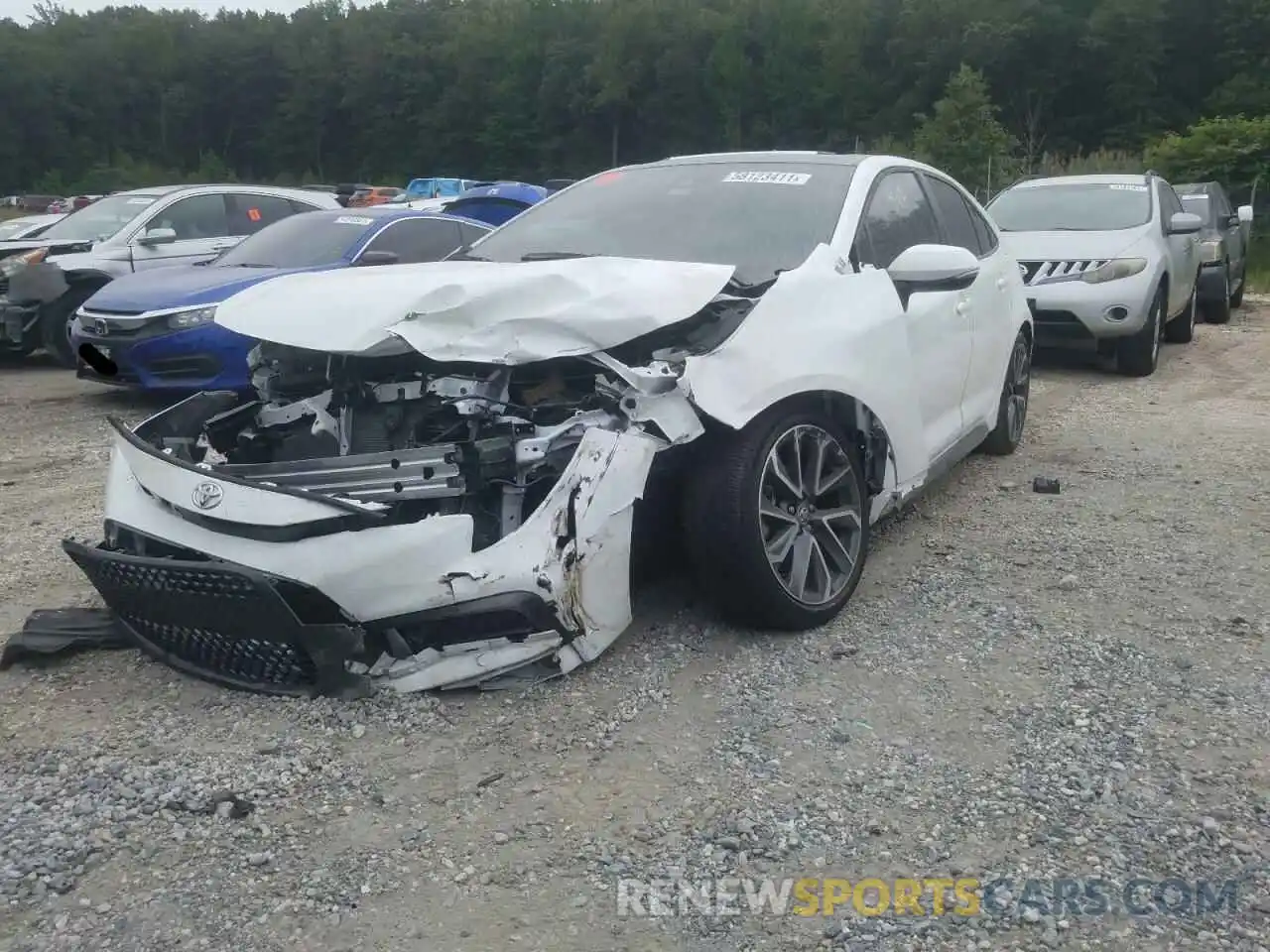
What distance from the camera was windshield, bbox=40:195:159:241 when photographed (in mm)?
10094

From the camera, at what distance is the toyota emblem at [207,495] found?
10.3ft

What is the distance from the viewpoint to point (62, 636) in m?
3.58

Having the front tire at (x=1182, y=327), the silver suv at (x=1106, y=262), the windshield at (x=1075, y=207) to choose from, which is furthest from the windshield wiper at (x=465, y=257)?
the front tire at (x=1182, y=327)

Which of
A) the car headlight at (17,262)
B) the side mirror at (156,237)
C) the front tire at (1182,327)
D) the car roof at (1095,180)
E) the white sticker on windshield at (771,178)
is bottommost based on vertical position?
the front tire at (1182,327)

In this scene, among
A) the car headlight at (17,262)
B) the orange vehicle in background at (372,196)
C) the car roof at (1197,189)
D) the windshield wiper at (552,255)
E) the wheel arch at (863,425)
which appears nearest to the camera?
the wheel arch at (863,425)

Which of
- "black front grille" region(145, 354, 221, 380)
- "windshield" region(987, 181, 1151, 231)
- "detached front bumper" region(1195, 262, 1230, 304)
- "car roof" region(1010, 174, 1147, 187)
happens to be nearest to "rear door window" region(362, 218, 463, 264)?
"black front grille" region(145, 354, 221, 380)

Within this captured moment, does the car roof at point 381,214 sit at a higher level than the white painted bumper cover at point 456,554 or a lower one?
higher

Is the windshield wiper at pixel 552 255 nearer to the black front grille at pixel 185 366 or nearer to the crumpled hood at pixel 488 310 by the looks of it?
the crumpled hood at pixel 488 310

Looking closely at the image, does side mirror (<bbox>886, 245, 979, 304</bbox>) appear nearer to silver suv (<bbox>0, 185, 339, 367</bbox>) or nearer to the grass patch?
silver suv (<bbox>0, 185, 339, 367</bbox>)

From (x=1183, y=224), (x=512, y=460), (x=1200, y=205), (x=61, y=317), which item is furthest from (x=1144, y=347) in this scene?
(x=61, y=317)

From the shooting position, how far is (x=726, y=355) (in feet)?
11.3

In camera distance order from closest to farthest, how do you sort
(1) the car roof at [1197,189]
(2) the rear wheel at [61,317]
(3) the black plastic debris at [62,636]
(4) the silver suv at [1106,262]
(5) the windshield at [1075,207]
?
(3) the black plastic debris at [62,636]
(4) the silver suv at [1106,262]
(2) the rear wheel at [61,317]
(5) the windshield at [1075,207]
(1) the car roof at [1197,189]

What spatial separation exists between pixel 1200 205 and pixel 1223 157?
14.1m

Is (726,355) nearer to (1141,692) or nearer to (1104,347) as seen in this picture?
(1141,692)
